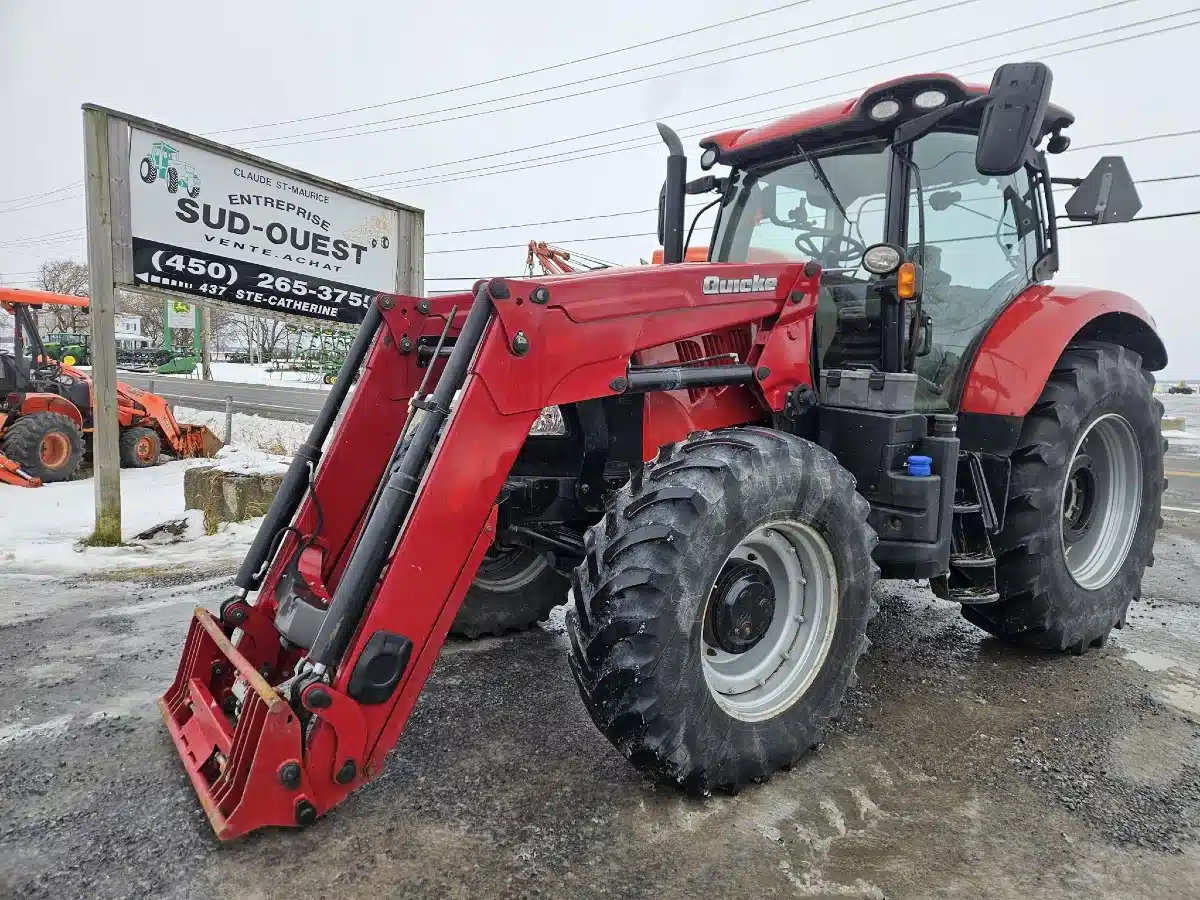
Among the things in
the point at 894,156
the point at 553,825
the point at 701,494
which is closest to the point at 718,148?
the point at 894,156

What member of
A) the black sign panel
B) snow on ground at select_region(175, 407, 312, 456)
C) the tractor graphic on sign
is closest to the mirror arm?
the black sign panel

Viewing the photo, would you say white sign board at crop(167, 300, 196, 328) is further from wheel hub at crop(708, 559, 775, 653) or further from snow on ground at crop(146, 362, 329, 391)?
wheel hub at crop(708, 559, 775, 653)

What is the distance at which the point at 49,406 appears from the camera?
950 centimetres

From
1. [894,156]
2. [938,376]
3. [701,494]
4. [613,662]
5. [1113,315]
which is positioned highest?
[894,156]

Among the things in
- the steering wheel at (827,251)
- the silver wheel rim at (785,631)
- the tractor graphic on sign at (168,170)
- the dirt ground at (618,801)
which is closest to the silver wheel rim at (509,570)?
the dirt ground at (618,801)

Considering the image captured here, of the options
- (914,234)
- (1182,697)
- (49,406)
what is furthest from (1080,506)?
(49,406)

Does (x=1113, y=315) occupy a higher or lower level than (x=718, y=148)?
lower

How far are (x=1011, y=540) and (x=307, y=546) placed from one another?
297 cm

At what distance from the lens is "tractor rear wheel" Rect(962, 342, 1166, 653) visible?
3449 mm

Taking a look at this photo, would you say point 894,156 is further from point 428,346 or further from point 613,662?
point 613,662

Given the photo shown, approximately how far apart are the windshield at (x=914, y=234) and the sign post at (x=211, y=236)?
14.6 feet

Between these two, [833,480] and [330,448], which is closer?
Answer: [833,480]

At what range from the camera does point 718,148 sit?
3.89m

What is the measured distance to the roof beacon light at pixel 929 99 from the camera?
10.4 feet
